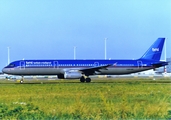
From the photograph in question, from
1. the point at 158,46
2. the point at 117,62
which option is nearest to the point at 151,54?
the point at 158,46

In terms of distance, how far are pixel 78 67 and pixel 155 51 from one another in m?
10.7

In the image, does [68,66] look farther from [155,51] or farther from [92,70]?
[155,51]

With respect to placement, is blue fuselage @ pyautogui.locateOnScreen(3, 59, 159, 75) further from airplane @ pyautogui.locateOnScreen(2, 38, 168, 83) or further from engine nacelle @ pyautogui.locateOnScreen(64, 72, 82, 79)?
engine nacelle @ pyautogui.locateOnScreen(64, 72, 82, 79)

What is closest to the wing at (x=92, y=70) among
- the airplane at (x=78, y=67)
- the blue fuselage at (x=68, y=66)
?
the airplane at (x=78, y=67)

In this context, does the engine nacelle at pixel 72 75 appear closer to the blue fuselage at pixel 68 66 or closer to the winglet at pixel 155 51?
the blue fuselage at pixel 68 66

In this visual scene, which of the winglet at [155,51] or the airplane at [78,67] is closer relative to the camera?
the airplane at [78,67]

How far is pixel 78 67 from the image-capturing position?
4509 centimetres

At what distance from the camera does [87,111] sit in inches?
504

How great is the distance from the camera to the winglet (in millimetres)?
49344

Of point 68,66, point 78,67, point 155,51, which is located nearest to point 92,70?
point 78,67

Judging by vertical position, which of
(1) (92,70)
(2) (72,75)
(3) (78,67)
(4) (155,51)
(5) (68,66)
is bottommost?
(2) (72,75)

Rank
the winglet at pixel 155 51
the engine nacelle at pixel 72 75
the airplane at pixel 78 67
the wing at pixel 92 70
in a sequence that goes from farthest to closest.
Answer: the winglet at pixel 155 51, the wing at pixel 92 70, the airplane at pixel 78 67, the engine nacelle at pixel 72 75

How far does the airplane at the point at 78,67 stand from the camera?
142ft

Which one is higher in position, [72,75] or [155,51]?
[155,51]
